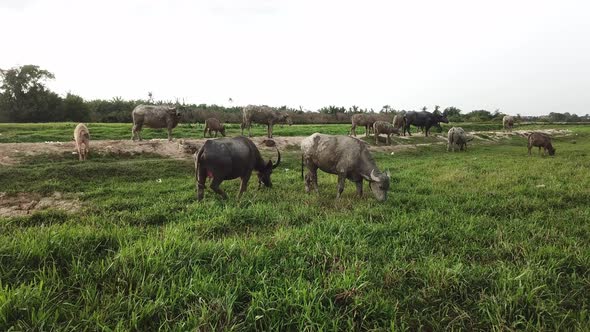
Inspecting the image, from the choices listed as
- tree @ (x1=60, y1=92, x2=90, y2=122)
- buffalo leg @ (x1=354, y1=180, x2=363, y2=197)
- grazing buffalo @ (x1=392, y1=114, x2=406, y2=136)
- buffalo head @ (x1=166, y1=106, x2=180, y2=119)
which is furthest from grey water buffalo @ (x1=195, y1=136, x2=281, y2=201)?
tree @ (x1=60, y1=92, x2=90, y2=122)

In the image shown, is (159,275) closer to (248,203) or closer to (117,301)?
(117,301)

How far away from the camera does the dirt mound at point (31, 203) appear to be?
6.91m

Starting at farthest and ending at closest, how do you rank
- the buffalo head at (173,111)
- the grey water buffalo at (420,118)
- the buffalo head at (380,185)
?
the grey water buffalo at (420,118) < the buffalo head at (173,111) < the buffalo head at (380,185)

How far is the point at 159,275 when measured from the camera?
9.82 ft

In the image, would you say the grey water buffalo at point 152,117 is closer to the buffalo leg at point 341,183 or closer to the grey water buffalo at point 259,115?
the grey water buffalo at point 259,115

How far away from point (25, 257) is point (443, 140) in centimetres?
2839

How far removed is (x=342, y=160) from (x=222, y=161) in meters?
2.97

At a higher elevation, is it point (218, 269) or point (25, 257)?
point (25, 257)

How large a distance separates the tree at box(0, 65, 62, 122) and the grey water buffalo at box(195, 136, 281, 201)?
1401 inches

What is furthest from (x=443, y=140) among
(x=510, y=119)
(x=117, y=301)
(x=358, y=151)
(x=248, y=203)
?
(x=117, y=301)

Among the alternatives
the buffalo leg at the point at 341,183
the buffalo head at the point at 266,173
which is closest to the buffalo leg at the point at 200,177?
the buffalo head at the point at 266,173

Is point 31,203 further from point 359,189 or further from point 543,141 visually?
point 543,141

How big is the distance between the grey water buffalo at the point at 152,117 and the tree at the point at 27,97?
25125 millimetres

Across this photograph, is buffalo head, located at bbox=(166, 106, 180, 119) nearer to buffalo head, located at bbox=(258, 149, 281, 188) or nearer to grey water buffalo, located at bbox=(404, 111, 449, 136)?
buffalo head, located at bbox=(258, 149, 281, 188)
